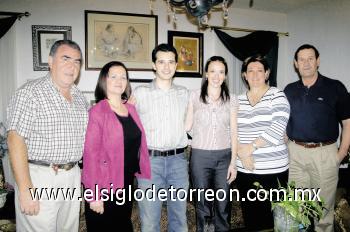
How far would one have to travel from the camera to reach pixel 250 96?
2.29 metres

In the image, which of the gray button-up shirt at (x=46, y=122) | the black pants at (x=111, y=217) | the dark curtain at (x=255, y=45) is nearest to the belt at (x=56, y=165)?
the gray button-up shirt at (x=46, y=122)

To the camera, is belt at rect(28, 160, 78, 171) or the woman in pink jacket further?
the woman in pink jacket

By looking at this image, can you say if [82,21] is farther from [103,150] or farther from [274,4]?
[274,4]

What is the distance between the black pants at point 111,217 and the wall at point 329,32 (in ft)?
12.8

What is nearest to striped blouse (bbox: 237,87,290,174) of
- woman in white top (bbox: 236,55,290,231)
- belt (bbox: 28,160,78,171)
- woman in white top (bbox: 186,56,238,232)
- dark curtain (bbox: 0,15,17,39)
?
woman in white top (bbox: 236,55,290,231)

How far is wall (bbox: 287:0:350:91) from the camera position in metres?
4.29

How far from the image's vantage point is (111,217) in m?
1.87

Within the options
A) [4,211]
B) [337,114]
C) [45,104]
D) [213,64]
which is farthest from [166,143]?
[4,211]

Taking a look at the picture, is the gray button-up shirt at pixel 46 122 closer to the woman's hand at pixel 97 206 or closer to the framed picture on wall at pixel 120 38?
the woman's hand at pixel 97 206

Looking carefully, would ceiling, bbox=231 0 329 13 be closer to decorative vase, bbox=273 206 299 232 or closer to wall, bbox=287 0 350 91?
wall, bbox=287 0 350 91

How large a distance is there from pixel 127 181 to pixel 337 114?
6.03 feet

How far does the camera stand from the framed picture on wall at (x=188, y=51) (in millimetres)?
4645

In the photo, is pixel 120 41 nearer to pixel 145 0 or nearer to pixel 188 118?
pixel 145 0

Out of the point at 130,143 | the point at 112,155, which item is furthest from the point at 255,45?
the point at 112,155
